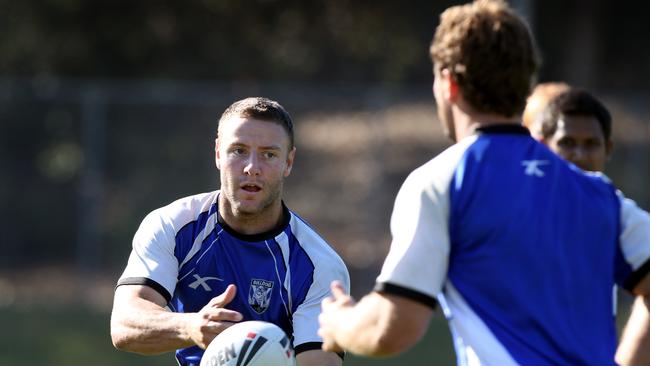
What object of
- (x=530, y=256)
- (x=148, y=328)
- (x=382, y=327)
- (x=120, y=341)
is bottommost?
(x=120, y=341)

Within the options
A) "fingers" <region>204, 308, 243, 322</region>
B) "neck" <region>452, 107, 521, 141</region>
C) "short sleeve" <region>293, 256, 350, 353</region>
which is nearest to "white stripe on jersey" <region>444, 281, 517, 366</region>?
"neck" <region>452, 107, 521, 141</region>

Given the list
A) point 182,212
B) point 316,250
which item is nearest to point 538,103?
point 316,250

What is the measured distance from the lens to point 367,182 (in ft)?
47.8

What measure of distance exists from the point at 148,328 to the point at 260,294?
68 cm

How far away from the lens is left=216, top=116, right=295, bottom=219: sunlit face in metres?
5.15

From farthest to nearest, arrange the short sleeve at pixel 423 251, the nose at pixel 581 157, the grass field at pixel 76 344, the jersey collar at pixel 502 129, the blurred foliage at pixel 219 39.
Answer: the blurred foliage at pixel 219 39 → the grass field at pixel 76 344 → the nose at pixel 581 157 → the jersey collar at pixel 502 129 → the short sleeve at pixel 423 251

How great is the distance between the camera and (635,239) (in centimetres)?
367

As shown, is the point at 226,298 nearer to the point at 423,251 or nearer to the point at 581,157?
the point at 423,251

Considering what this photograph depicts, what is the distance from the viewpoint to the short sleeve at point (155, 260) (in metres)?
5.04

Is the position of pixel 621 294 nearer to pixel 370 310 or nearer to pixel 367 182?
pixel 367 182

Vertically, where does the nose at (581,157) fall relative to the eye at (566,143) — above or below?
below

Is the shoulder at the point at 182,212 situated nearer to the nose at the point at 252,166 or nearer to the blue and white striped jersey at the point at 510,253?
the nose at the point at 252,166

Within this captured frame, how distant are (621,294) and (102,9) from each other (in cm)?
979

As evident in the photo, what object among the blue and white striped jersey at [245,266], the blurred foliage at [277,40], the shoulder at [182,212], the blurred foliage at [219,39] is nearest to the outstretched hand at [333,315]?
the blue and white striped jersey at [245,266]
